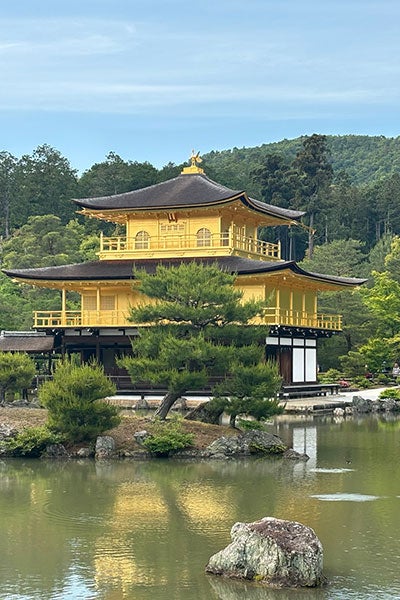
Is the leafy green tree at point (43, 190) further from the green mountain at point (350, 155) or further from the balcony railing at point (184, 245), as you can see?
the balcony railing at point (184, 245)

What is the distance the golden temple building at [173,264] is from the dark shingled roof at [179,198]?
49 mm

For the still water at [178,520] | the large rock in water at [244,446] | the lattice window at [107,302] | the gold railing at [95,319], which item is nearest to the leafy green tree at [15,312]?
the lattice window at [107,302]

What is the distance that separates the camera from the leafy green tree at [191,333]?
98.3 ft

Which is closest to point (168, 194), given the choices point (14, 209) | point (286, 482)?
point (286, 482)

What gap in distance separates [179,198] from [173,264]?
3.31 m

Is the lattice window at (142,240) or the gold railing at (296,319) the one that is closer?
the gold railing at (296,319)

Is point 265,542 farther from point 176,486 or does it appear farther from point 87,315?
point 87,315

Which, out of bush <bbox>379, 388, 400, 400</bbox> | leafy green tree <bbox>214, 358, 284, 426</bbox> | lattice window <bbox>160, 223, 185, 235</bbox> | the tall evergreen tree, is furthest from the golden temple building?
the tall evergreen tree

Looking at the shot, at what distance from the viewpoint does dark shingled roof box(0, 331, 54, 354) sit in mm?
48513

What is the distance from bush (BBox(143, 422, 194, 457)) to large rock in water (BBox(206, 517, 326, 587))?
505 inches

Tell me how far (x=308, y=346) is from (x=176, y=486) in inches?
1130

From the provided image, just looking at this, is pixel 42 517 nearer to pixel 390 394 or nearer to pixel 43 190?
pixel 390 394

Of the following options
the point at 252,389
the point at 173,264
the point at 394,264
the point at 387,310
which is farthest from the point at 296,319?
the point at 394,264

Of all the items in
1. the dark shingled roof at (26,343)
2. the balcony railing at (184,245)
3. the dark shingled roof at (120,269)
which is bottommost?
the dark shingled roof at (26,343)
